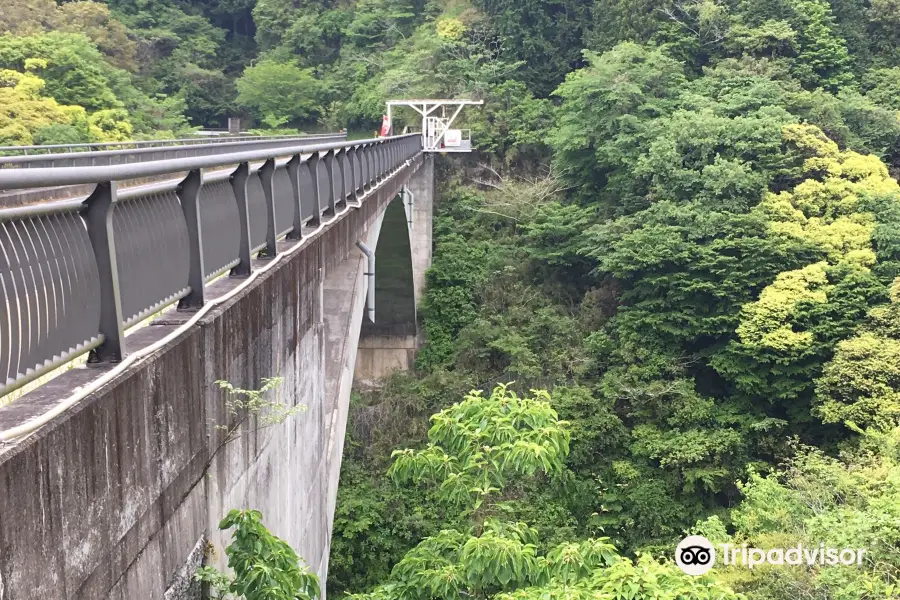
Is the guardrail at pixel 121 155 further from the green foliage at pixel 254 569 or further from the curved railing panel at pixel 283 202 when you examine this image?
the green foliage at pixel 254 569

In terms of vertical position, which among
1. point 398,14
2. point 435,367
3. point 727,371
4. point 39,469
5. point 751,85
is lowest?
point 435,367

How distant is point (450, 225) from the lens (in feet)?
101

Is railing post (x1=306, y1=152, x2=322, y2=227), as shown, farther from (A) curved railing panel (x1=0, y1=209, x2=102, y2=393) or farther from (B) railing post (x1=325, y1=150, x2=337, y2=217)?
(A) curved railing panel (x1=0, y1=209, x2=102, y2=393)

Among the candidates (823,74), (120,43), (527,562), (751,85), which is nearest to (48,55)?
(120,43)

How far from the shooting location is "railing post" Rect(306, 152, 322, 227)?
7680mm

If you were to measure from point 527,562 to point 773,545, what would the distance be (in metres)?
7.62

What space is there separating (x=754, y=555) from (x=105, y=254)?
12085mm

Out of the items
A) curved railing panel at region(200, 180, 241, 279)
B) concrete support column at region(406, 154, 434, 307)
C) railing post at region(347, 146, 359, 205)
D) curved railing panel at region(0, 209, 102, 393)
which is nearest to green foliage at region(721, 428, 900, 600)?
railing post at region(347, 146, 359, 205)

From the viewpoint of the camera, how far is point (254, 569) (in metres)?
4.02

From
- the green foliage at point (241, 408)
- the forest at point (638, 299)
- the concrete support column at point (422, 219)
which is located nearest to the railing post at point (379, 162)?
the forest at point (638, 299)

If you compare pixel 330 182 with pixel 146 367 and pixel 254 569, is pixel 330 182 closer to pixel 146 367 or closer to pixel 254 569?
pixel 254 569

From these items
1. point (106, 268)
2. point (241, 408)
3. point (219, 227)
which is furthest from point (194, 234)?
A: point (106, 268)

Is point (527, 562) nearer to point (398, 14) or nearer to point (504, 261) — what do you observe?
point (504, 261)

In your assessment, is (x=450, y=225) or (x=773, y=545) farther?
(x=450, y=225)
